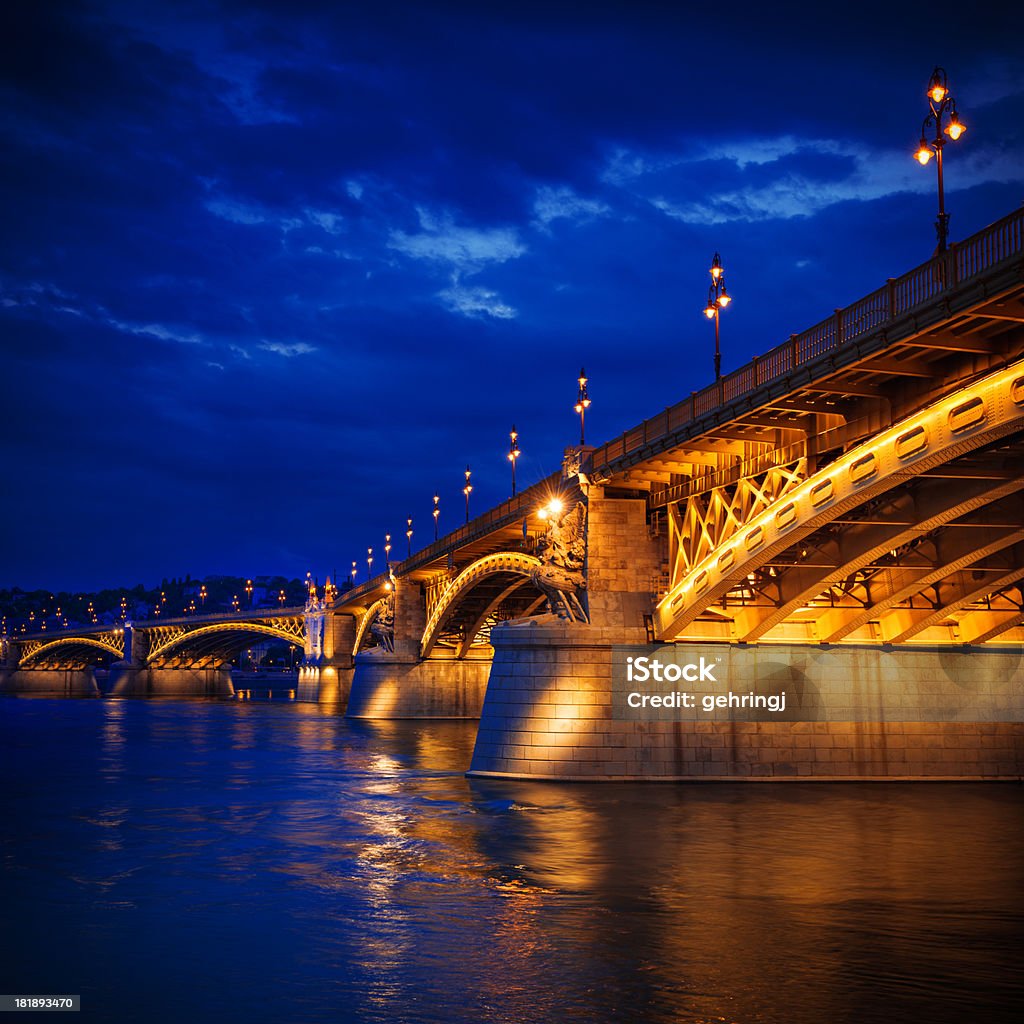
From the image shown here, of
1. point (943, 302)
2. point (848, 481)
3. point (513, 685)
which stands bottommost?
point (513, 685)

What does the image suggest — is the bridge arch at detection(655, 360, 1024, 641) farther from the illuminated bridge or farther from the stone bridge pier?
the stone bridge pier

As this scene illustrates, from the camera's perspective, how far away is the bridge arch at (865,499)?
19.9 m

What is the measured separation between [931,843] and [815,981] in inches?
433

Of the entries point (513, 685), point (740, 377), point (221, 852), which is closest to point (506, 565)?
point (513, 685)

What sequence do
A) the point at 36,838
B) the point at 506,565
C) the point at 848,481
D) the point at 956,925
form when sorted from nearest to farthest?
the point at 956,925 < the point at 848,481 < the point at 36,838 < the point at 506,565

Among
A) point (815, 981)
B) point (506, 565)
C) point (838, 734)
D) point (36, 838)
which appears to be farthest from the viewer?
point (506, 565)

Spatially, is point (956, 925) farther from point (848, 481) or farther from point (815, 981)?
point (848, 481)

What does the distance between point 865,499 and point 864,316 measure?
11.9 ft

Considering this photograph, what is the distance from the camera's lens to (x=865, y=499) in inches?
920

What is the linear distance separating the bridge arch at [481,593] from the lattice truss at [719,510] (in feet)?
41.1

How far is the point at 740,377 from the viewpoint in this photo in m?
27.4
